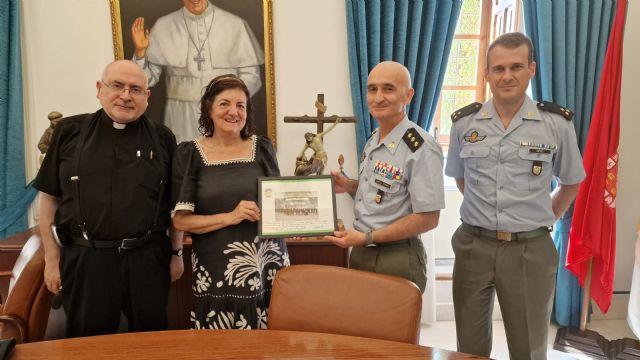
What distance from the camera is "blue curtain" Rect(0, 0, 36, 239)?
271 cm

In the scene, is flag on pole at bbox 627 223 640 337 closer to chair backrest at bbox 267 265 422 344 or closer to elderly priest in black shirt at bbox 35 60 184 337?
chair backrest at bbox 267 265 422 344

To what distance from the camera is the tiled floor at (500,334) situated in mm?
2604

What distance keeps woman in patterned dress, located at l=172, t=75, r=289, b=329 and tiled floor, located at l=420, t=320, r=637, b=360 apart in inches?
63.5

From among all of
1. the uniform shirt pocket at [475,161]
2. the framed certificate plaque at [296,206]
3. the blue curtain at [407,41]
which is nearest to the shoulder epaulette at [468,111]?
the uniform shirt pocket at [475,161]

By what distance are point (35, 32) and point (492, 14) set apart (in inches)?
139

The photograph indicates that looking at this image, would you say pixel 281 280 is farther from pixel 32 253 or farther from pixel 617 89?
pixel 617 89

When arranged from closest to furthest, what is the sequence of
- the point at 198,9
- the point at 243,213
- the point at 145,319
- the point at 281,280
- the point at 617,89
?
1. the point at 281,280
2. the point at 243,213
3. the point at 145,319
4. the point at 617,89
5. the point at 198,9

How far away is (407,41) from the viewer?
110 inches

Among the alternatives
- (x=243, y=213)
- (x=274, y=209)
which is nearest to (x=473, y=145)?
(x=274, y=209)

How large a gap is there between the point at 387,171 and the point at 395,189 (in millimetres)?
82

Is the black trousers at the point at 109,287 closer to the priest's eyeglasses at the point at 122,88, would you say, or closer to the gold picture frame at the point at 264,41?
the priest's eyeglasses at the point at 122,88

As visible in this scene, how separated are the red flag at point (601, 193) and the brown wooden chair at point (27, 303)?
3098mm

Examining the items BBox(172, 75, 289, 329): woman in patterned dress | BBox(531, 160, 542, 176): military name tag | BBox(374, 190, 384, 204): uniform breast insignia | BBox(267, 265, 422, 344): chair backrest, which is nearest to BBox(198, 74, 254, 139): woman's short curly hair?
BBox(172, 75, 289, 329): woman in patterned dress

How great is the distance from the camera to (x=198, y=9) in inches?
110
